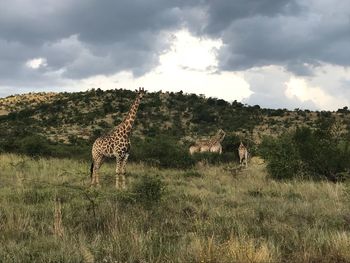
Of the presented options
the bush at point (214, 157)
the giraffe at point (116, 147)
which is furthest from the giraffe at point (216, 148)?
the giraffe at point (116, 147)

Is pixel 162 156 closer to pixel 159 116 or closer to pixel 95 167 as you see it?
pixel 95 167

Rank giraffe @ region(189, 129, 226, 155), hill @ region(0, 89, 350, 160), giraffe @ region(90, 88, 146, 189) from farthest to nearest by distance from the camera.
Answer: hill @ region(0, 89, 350, 160)
giraffe @ region(189, 129, 226, 155)
giraffe @ region(90, 88, 146, 189)

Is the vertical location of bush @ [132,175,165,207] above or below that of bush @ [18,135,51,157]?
below

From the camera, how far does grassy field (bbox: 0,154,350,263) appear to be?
20.0 feet

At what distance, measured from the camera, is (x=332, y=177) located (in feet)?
55.7

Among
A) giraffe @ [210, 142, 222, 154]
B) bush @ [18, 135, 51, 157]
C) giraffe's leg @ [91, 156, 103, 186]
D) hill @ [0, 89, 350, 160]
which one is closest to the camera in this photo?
giraffe's leg @ [91, 156, 103, 186]

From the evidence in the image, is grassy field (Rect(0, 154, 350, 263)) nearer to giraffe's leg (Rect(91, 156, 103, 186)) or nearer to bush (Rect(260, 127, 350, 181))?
giraffe's leg (Rect(91, 156, 103, 186))

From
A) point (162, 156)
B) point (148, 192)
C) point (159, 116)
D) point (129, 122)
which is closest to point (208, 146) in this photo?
point (162, 156)

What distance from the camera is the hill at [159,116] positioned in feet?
180

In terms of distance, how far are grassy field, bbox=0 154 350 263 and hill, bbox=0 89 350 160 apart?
36.9 meters

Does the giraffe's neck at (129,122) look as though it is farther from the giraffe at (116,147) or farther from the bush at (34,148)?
the bush at (34,148)

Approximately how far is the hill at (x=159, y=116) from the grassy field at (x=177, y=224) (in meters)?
36.9

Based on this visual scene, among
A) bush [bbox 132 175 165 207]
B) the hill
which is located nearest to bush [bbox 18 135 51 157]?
bush [bbox 132 175 165 207]

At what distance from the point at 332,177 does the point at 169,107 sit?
164 feet
